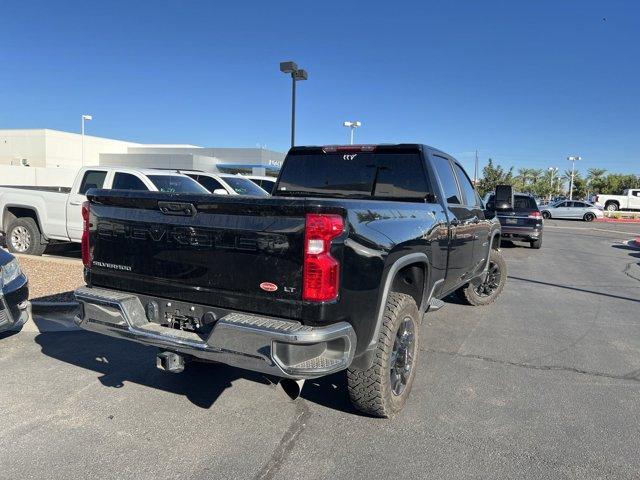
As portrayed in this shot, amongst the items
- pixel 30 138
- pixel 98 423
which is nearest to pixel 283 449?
pixel 98 423

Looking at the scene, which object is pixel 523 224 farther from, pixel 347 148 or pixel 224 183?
pixel 347 148

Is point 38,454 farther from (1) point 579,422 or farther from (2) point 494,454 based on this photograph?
(1) point 579,422

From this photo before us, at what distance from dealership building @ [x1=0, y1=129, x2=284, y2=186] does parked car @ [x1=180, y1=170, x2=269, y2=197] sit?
30691 millimetres

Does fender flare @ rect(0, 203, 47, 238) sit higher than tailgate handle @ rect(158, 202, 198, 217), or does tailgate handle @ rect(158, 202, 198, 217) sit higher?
tailgate handle @ rect(158, 202, 198, 217)

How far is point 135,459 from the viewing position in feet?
10.3

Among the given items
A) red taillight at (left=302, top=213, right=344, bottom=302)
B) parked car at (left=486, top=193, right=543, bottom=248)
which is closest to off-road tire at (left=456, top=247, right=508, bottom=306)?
red taillight at (left=302, top=213, right=344, bottom=302)

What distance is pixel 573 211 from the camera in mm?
36156

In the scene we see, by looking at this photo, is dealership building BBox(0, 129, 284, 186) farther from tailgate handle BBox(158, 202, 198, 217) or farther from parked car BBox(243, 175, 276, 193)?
tailgate handle BBox(158, 202, 198, 217)

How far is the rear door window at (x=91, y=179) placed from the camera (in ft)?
30.2

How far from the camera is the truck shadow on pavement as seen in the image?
4093 millimetres

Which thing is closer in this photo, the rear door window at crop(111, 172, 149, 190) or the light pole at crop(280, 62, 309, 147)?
the rear door window at crop(111, 172, 149, 190)

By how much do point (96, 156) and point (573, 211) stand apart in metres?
51.1

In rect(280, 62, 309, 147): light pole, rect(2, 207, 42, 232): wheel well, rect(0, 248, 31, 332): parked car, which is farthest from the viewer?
rect(280, 62, 309, 147): light pole

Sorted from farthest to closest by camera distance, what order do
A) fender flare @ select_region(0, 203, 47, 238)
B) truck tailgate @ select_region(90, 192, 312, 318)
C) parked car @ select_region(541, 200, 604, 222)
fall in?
1. parked car @ select_region(541, 200, 604, 222)
2. fender flare @ select_region(0, 203, 47, 238)
3. truck tailgate @ select_region(90, 192, 312, 318)
